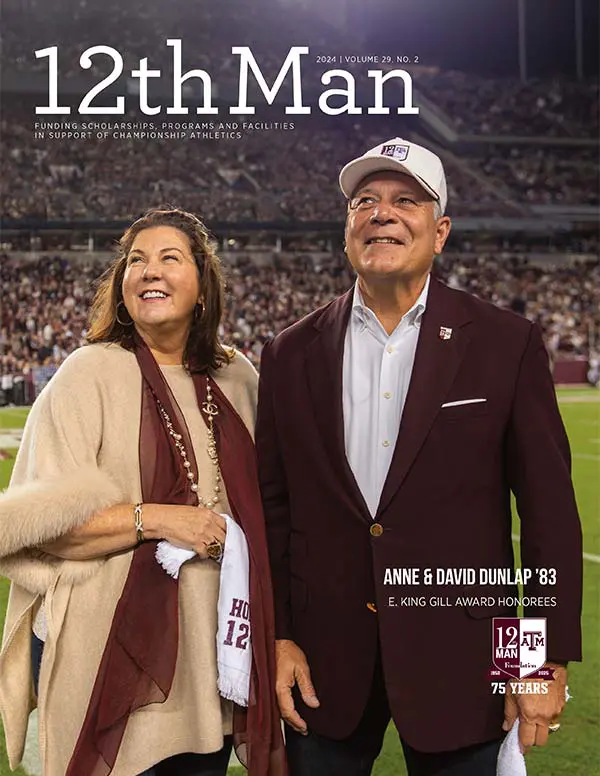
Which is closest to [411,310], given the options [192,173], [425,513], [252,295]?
[425,513]

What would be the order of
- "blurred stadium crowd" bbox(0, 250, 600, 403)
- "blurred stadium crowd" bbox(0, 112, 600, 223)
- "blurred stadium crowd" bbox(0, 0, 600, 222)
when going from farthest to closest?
"blurred stadium crowd" bbox(0, 250, 600, 403)
"blurred stadium crowd" bbox(0, 112, 600, 223)
"blurred stadium crowd" bbox(0, 0, 600, 222)

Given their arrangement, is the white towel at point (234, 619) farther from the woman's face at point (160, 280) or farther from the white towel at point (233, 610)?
the woman's face at point (160, 280)

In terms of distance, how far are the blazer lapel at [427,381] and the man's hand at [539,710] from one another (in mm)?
429

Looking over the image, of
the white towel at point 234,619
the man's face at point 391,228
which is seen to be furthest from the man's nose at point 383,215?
the white towel at point 234,619

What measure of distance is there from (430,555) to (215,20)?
1.57 m

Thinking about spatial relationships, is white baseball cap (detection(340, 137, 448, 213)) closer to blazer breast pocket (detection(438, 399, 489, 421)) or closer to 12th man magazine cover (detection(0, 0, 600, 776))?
12th man magazine cover (detection(0, 0, 600, 776))

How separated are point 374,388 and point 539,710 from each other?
25.4 inches

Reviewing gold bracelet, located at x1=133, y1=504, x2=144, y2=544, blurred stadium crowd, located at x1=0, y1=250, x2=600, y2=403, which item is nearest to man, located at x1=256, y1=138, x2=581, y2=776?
gold bracelet, located at x1=133, y1=504, x2=144, y2=544

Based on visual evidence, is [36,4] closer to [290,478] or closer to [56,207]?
[290,478]

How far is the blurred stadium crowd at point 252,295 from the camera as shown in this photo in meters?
8.13

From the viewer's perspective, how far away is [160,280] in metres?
1.75

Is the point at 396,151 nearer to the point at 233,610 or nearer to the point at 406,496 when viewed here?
the point at 406,496

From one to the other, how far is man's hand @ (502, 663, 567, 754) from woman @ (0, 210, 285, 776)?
0.46m

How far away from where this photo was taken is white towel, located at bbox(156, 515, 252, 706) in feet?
5.56
